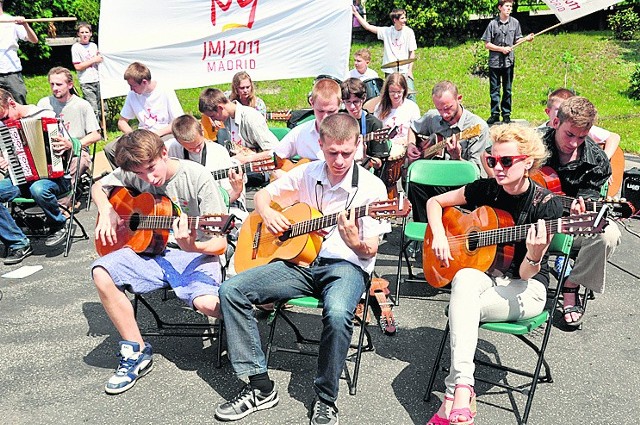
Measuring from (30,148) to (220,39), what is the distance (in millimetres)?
3042

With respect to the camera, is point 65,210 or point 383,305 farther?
point 65,210

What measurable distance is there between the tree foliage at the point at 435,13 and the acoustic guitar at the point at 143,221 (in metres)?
13.7

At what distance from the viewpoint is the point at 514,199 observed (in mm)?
3570

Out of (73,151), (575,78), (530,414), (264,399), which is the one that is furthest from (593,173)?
(575,78)

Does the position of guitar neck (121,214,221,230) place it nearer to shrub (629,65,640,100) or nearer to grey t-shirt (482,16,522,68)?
grey t-shirt (482,16,522,68)

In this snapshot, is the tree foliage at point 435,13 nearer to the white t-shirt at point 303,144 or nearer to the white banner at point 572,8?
the white banner at point 572,8

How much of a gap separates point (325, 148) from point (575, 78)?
40.1ft

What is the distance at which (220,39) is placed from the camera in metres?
7.98

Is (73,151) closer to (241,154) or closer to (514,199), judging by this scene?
(241,154)

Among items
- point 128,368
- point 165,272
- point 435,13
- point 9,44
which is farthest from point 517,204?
point 435,13

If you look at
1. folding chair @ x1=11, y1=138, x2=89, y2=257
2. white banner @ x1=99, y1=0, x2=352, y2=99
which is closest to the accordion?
folding chair @ x1=11, y1=138, x2=89, y2=257

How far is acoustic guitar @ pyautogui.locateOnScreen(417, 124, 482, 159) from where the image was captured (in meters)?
5.57

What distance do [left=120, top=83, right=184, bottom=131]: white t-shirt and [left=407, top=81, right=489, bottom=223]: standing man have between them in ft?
9.98

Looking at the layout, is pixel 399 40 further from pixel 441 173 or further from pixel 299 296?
pixel 299 296
